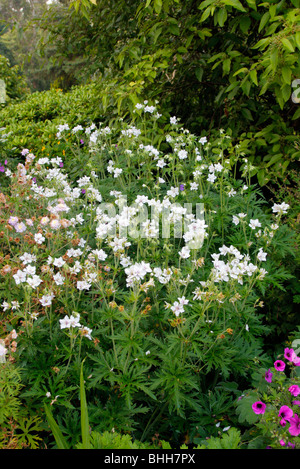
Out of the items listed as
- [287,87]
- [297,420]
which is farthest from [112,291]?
[287,87]

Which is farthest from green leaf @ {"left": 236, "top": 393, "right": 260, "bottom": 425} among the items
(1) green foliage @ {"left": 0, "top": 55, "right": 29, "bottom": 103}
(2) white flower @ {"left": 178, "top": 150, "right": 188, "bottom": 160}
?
(1) green foliage @ {"left": 0, "top": 55, "right": 29, "bottom": 103}

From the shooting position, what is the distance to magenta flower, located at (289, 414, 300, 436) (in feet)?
4.94

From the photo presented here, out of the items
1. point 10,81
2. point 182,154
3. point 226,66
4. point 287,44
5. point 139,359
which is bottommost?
point 10,81

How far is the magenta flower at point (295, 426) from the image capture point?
1506 millimetres

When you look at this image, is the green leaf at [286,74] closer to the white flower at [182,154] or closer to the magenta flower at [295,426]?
the white flower at [182,154]

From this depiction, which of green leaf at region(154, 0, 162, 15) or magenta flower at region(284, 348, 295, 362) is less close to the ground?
green leaf at region(154, 0, 162, 15)

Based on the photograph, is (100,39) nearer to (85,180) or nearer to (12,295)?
(85,180)

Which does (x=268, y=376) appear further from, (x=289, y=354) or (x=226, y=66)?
(x=226, y=66)

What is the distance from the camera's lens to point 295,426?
1.53m

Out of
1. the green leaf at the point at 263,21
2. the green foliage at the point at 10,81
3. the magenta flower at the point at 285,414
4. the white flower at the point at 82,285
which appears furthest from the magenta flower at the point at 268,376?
the green foliage at the point at 10,81

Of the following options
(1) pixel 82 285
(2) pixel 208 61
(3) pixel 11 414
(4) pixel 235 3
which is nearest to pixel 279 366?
(1) pixel 82 285

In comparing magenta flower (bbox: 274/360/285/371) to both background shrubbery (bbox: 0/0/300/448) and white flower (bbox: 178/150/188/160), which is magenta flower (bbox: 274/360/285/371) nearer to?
background shrubbery (bbox: 0/0/300/448)

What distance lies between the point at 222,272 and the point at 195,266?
173 mm

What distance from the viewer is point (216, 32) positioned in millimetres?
4371
